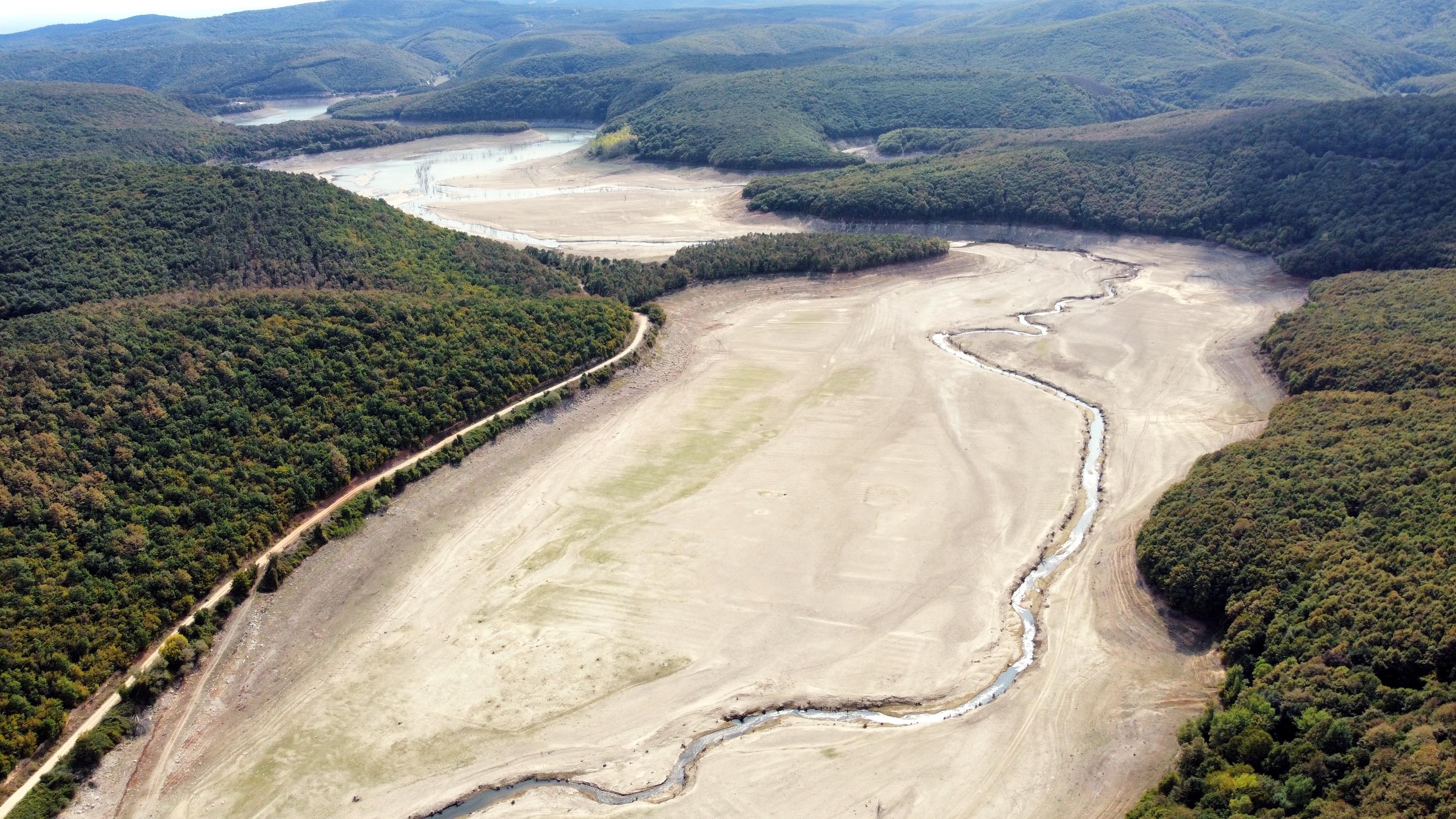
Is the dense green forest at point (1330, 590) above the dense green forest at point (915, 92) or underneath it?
underneath

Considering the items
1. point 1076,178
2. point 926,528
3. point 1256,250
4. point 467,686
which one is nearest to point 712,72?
point 1076,178

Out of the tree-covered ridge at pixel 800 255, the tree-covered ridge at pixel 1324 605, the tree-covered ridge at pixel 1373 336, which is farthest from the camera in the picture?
the tree-covered ridge at pixel 800 255

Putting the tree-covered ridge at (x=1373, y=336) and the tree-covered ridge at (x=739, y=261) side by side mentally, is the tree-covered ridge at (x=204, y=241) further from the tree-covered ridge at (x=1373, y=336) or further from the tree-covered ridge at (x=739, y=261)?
the tree-covered ridge at (x=1373, y=336)

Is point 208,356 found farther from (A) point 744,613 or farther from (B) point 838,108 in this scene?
(B) point 838,108

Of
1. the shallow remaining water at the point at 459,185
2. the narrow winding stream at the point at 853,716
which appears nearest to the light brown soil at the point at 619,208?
the shallow remaining water at the point at 459,185

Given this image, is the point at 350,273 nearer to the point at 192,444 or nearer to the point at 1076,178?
the point at 192,444

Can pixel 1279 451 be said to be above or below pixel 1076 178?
below
